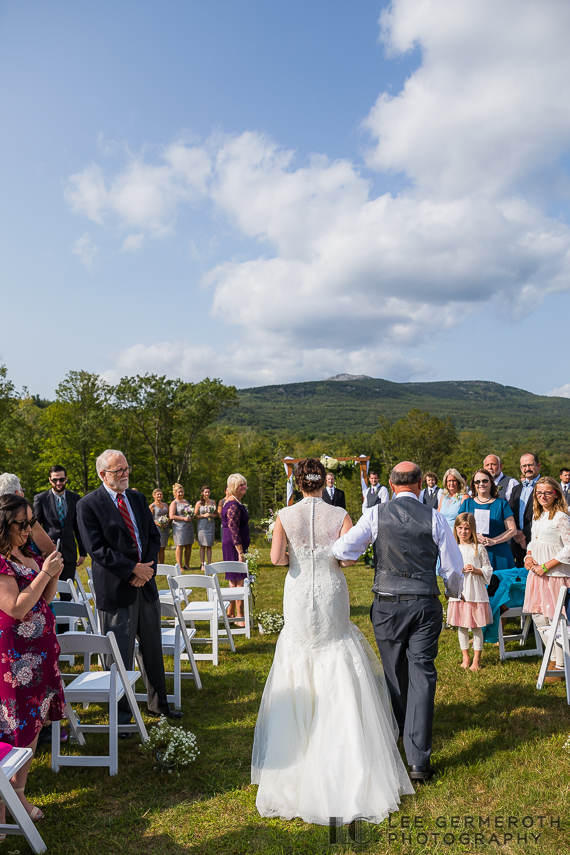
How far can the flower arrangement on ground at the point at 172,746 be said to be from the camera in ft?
13.3

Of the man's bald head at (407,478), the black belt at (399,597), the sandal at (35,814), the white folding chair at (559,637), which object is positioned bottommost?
the sandal at (35,814)

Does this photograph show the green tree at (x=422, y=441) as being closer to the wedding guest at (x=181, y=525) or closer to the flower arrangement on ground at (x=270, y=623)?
the wedding guest at (x=181, y=525)

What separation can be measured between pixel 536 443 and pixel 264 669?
75.9 meters

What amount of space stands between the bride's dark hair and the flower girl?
279 cm

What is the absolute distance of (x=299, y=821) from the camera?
11.4 feet

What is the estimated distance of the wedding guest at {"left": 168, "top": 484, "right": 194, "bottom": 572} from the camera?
1312 centimetres

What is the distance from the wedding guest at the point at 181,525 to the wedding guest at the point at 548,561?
8510mm

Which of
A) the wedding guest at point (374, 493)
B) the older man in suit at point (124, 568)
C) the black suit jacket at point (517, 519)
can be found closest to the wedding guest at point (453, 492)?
the black suit jacket at point (517, 519)

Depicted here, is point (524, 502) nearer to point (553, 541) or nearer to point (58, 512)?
point (553, 541)

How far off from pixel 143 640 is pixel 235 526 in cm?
360

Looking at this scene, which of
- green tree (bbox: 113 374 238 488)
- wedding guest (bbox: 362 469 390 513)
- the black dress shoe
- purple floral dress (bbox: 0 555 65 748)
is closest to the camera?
purple floral dress (bbox: 0 555 65 748)

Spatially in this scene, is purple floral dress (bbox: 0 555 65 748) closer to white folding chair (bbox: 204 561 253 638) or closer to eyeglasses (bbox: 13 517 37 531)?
eyeglasses (bbox: 13 517 37 531)

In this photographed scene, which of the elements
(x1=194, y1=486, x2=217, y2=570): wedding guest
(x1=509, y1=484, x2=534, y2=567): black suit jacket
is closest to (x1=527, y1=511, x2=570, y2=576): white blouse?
(x1=509, y1=484, x2=534, y2=567): black suit jacket

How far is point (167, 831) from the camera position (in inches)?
133
